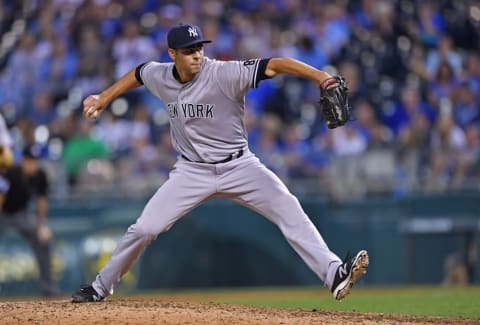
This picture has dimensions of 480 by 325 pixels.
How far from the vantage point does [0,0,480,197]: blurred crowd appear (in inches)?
523

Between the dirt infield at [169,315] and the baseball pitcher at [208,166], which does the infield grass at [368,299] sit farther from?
the baseball pitcher at [208,166]

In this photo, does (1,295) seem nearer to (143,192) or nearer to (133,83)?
(143,192)

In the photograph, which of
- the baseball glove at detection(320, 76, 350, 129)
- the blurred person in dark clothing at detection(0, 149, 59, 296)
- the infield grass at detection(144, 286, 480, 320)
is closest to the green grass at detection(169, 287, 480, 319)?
the infield grass at detection(144, 286, 480, 320)

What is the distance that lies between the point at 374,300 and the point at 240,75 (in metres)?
4.40

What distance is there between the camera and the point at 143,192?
1348 cm

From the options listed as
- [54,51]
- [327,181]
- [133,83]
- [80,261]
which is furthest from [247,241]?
[133,83]

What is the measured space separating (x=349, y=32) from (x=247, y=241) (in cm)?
382

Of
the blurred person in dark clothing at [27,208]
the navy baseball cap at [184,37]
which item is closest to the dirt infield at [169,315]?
the navy baseball cap at [184,37]

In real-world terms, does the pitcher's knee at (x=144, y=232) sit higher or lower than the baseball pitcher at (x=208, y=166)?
lower

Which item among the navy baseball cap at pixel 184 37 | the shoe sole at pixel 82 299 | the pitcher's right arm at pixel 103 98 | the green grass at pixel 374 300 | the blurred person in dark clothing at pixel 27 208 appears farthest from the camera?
the blurred person in dark clothing at pixel 27 208

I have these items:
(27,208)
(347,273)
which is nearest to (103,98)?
(347,273)

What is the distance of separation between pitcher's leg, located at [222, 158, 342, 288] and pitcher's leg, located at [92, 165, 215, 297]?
0.78 feet

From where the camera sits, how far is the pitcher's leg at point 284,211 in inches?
272

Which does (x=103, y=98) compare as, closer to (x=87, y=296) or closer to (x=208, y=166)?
→ (x=208, y=166)
